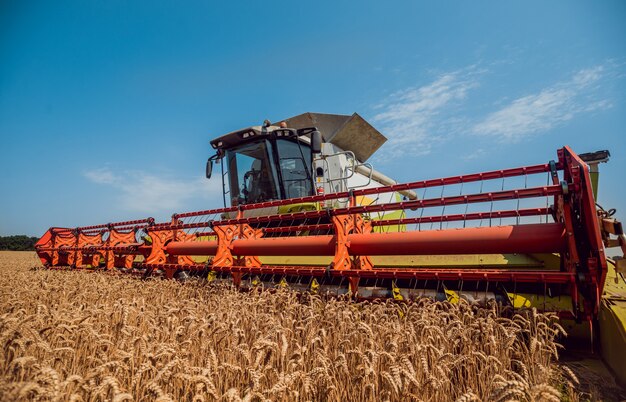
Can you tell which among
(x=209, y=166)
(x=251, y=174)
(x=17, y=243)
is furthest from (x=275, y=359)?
(x=17, y=243)

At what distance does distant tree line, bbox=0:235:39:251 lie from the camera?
2976 centimetres

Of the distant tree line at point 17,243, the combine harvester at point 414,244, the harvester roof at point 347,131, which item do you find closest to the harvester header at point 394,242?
the combine harvester at point 414,244

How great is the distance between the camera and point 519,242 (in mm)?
2510

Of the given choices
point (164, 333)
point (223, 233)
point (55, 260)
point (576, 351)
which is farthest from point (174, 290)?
point (55, 260)

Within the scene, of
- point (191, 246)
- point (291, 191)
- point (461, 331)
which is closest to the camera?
point (461, 331)

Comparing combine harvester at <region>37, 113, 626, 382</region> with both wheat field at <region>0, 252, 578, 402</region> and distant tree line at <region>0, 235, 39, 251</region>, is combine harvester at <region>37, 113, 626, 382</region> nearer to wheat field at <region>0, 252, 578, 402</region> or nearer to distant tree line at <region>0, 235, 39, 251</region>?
wheat field at <region>0, 252, 578, 402</region>

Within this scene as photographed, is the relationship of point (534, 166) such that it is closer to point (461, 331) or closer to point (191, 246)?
point (461, 331)

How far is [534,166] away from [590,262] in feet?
2.96

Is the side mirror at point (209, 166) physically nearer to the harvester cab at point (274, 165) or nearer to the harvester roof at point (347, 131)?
the harvester cab at point (274, 165)

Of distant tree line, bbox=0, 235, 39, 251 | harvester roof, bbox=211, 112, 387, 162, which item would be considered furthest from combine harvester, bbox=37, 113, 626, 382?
distant tree line, bbox=0, 235, 39, 251

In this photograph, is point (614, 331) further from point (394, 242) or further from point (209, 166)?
point (209, 166)

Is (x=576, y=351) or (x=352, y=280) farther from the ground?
(x=352, y=280)

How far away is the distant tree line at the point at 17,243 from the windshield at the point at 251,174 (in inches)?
1254

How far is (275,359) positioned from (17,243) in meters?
37.9
